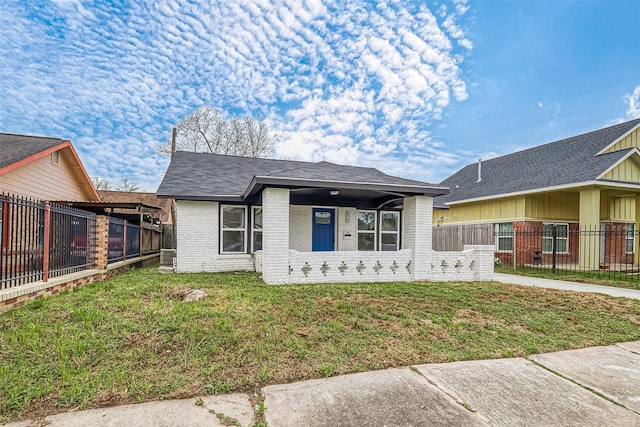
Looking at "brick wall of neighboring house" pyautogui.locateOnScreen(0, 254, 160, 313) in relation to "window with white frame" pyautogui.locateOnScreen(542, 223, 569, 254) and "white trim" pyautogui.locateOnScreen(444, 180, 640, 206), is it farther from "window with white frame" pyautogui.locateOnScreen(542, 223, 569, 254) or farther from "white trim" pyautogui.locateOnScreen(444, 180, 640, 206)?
"window with white frame" pyautogui.locateOnScreen(542, 223, 569, 254)

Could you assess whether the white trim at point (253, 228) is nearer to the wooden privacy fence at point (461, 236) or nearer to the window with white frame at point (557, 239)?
the wooden privacy fence at point (461, 236)

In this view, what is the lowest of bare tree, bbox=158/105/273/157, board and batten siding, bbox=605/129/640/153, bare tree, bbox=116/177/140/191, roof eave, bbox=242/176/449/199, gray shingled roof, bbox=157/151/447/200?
roof eave, bbox=242/176/449/199

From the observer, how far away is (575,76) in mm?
17750

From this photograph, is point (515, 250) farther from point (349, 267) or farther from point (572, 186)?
point (349, 267)

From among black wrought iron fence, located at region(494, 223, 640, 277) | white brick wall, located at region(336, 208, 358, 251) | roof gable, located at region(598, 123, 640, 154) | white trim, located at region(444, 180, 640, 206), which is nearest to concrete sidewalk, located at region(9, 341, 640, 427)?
white brick wall, located at region(336, 208, 358, 251)

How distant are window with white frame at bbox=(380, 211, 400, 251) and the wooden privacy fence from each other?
4767 mm

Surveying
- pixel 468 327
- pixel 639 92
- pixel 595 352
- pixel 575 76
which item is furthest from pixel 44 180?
pixel 639 92

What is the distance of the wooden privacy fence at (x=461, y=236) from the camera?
46.8 feet

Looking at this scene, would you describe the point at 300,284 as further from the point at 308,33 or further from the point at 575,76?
the point at 575,76

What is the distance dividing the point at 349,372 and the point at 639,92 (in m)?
25.5

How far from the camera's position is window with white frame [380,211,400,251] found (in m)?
12.2

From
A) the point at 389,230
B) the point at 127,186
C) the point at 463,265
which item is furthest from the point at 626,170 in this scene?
the point at 127,186

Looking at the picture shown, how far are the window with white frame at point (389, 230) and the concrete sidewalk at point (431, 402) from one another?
28.1 ft

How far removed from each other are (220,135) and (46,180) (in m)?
16.3
